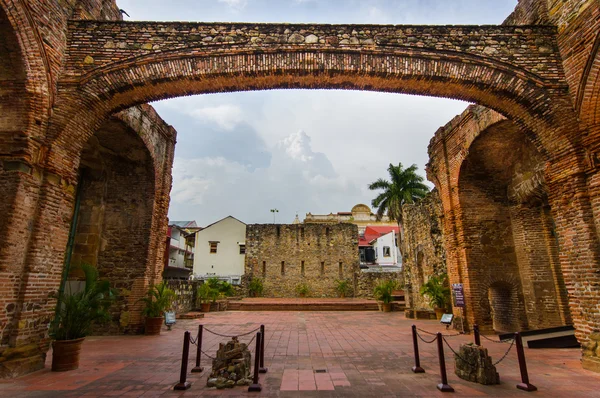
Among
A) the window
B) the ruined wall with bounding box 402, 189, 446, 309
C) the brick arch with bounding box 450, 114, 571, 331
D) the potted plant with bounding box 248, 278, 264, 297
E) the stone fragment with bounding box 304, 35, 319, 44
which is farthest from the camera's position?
the window

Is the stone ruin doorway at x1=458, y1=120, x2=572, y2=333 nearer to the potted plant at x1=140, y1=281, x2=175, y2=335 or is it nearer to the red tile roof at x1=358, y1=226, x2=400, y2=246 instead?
the potted plant at x1=140, y1=281, x2=175, y2=335

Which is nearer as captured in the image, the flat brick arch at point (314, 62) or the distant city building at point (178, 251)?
the flat brick arch at point (314, 62)

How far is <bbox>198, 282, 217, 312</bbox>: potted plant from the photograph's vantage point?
16.8 metres

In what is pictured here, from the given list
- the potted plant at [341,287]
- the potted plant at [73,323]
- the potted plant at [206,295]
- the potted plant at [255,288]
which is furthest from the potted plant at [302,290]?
the potted plant at [73,323]

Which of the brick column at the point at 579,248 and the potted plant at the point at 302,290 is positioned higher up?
the brick column at the point at 579,248

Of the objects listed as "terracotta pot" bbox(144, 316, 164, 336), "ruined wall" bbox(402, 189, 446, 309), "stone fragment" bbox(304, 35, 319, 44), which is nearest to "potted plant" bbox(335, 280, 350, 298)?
"ruined wall" bbox(402, 189, 446, 309)

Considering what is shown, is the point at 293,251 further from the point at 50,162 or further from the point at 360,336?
the point at 50,162

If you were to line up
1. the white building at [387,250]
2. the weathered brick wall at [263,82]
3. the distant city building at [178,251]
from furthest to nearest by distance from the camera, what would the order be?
the white building at [387,250] → the distant city building at [178,251] → the weathered brick wall at [263,82]

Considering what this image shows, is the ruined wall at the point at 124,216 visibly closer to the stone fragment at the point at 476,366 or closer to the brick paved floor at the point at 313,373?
the brick paved floor at the point at 313,373

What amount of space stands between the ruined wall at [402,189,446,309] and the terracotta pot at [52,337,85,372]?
10750 mm

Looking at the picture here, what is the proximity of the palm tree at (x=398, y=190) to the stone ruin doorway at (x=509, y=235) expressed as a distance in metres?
16.8

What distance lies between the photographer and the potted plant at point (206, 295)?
16.8 metres

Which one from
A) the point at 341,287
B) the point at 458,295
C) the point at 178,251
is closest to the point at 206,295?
the point at 341,287

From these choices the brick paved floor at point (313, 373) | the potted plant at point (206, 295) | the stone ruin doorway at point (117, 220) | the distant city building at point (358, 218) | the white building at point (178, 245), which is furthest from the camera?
the distant city building at point (358, 218)
